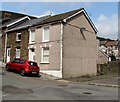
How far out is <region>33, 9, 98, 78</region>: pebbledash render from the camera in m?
26.5

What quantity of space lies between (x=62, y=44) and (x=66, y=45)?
0.79 metres

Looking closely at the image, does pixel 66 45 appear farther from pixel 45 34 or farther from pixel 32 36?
pixel 32 36

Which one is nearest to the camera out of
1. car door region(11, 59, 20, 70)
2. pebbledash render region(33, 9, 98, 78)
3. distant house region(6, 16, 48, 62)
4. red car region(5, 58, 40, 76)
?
red car region(5, 58, 40, 76)

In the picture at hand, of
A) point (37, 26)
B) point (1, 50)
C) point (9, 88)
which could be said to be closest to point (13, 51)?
point (1, 50)

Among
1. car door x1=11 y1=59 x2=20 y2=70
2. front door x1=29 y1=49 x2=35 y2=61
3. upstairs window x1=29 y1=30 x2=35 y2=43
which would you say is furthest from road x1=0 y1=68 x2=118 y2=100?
upstairs window x1=29 y1=30 x2=35 y2=43

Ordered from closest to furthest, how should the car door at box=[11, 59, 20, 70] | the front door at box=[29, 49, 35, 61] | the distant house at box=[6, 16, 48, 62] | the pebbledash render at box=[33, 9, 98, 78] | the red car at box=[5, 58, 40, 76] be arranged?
the red car at box=[5, 58, 40, 76] → the car door at box=[11, 59, 20, 70] → the pebbledash render at box=[33, 9, 98, 78] → the front door at box=[29, 49, 35, 61] → the distant house at box=[6, 16, 48, 62]

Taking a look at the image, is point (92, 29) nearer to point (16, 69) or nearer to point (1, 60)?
point (16, 69)

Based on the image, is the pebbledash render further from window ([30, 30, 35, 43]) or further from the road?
the road

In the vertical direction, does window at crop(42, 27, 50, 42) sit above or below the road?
above

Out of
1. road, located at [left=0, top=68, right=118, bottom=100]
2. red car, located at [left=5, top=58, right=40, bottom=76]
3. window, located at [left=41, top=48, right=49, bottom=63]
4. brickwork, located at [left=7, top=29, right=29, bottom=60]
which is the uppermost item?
brickwork, located at [left=7, top=29, right=29, bottom=60]

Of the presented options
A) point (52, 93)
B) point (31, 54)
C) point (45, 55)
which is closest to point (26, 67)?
point (45, 55)

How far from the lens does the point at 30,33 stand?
30.4m

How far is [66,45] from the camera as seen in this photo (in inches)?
1061

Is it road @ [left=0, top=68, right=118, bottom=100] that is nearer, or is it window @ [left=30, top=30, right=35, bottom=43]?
road @ [left=0, top=68, right=118, bottom=100]
